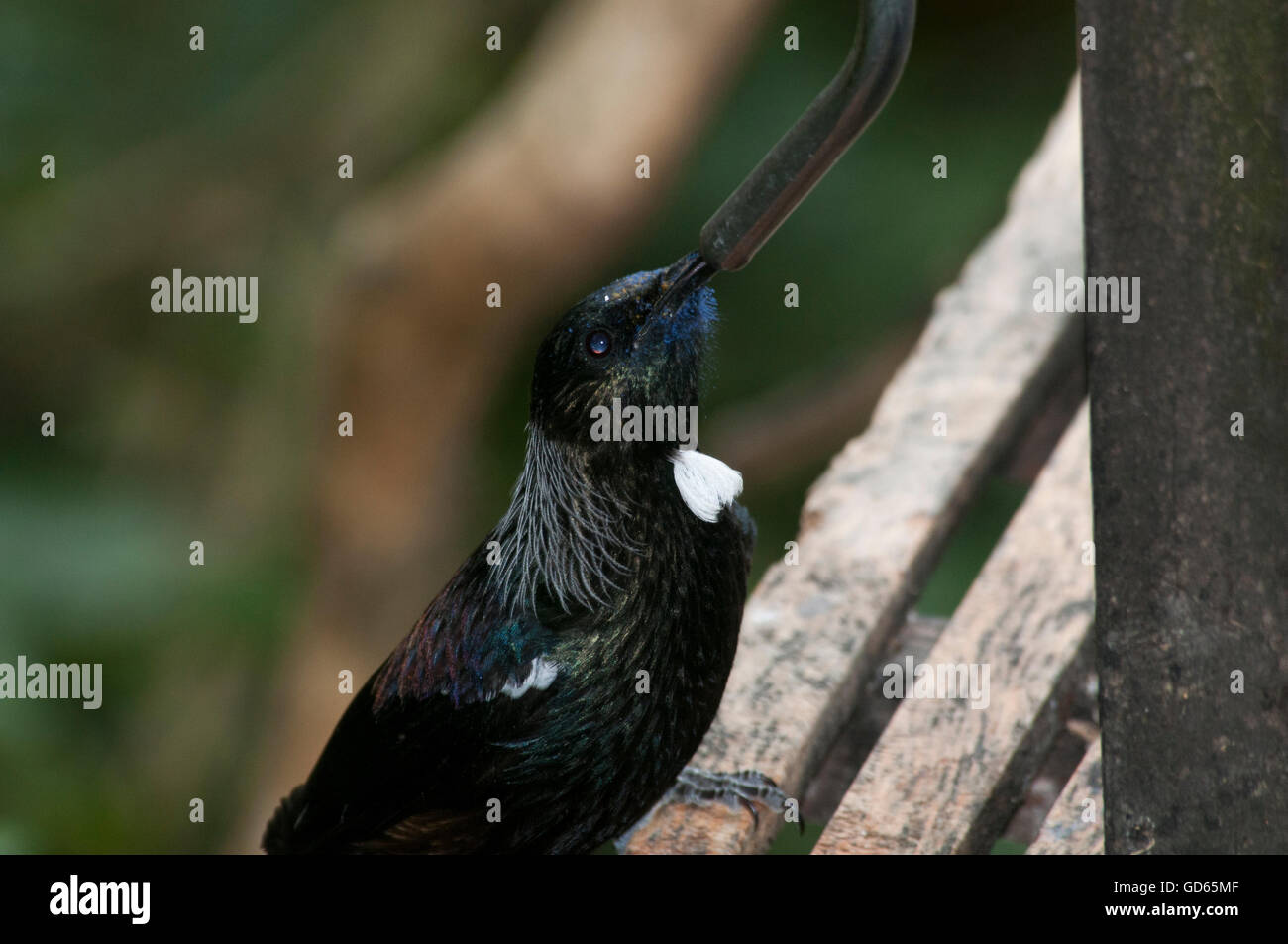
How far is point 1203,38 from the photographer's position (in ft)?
4.50

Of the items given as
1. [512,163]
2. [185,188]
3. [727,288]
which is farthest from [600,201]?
[185,188]

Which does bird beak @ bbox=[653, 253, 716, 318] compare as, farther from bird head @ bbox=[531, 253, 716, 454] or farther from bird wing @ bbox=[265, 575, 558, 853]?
bird wing @ bbox=[265, 575, 558, 853]

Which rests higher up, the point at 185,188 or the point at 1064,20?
the point at 1064,20

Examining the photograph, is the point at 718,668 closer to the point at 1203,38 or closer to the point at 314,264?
the point at 1203,38

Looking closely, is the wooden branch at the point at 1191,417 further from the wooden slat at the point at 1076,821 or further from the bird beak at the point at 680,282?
the bird beak at the point at 680,282

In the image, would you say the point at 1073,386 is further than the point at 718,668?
Yes

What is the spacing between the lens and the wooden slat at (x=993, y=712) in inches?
78.2

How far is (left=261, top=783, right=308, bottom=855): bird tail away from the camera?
2.19 m

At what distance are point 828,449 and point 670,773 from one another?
10.4ft

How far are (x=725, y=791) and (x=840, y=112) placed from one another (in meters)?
1.14
